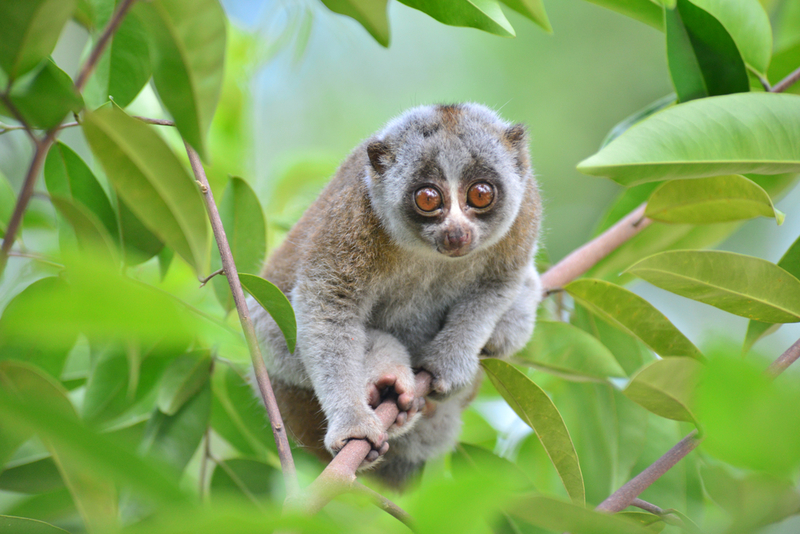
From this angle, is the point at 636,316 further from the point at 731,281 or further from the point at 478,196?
the point at 478,196

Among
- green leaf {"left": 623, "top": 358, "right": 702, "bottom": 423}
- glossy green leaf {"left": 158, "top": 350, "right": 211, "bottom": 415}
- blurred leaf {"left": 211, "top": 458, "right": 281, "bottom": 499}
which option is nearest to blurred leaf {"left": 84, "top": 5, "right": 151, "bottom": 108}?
glossy green leaf {"left": 158, "top": 350, "right": 211, "bottom": 415}

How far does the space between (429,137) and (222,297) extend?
0.90 m

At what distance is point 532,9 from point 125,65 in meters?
1.08

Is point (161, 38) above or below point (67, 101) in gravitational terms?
above

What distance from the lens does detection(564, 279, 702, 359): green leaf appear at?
1661mm

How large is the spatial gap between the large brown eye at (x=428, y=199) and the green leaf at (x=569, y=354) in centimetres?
58

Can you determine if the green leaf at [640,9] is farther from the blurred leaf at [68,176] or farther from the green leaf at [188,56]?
the blurred leaf at [68,176]

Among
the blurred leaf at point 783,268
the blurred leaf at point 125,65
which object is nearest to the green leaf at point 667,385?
the blurred leaf at point 783,268

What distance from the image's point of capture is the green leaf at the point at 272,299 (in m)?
1.40

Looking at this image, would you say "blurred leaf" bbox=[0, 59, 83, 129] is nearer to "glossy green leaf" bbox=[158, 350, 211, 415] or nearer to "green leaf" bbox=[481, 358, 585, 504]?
"glossy green leaf" bbox=[158, 350, 211, 415]

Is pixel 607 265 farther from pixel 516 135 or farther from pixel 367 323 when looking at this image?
pixel 367 323

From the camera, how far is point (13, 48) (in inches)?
39.3

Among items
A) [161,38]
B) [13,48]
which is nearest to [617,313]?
[161,38]

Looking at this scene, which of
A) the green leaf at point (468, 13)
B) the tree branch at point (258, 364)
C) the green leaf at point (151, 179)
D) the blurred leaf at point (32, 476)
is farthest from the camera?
the blurred leaf at point (32, 476)
